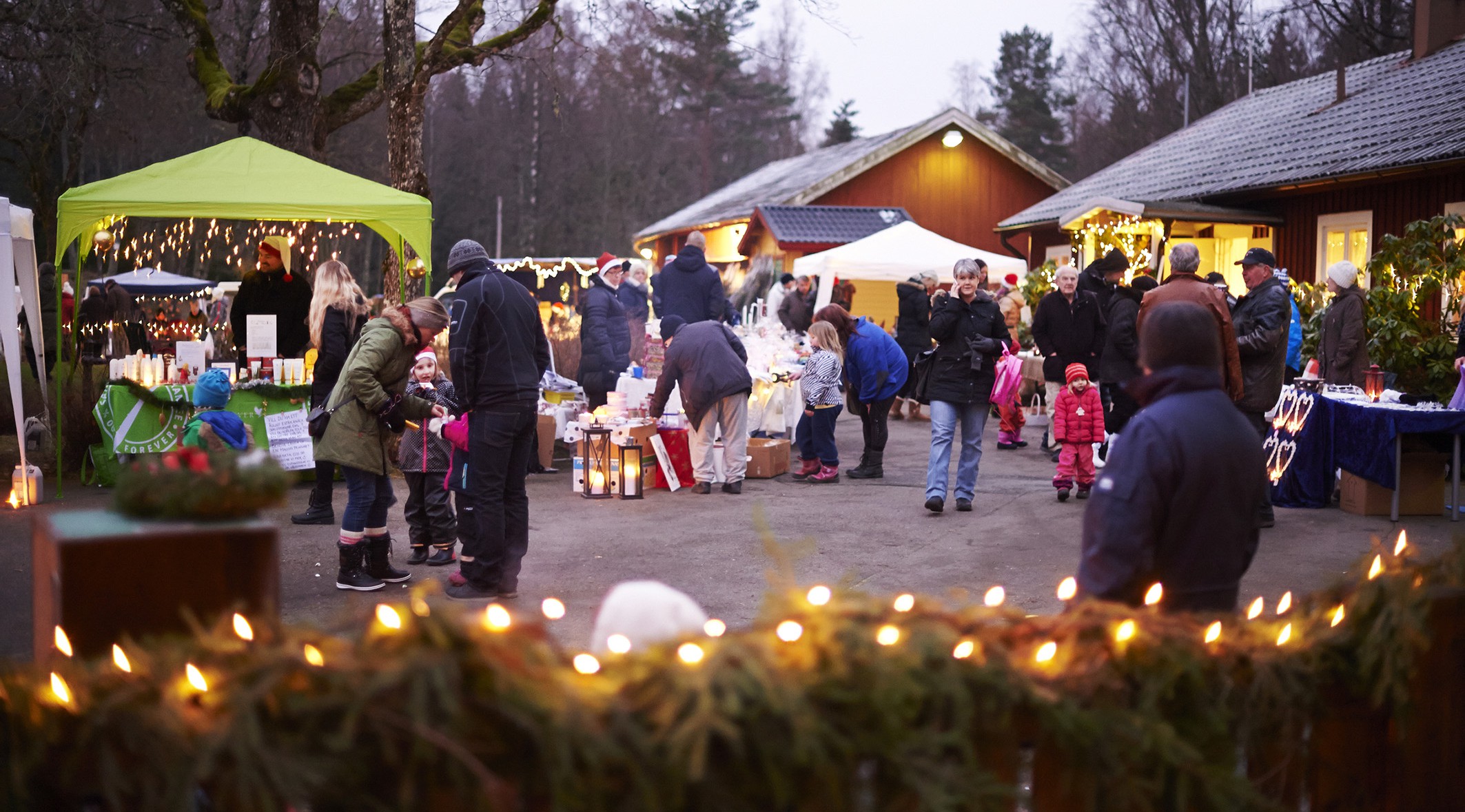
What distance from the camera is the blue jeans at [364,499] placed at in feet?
22.1

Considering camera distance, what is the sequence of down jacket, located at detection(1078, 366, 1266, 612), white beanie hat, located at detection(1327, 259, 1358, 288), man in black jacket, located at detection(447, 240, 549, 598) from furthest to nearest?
1. white beanie hat, located at detection(1327, 259, 1358, 288)
2. man in black jacket, located at detection(447, 240, 549, 598)
3. down jacket, located at detection(1078, 366, 1266, 612)

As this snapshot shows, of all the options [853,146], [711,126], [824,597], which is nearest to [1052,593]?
[824,597]

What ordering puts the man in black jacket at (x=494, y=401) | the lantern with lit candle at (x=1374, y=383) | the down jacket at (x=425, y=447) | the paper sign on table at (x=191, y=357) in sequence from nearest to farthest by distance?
the man in black jacket at (x=494, y=401)
the down jacket at (x=425, y=447)
the lantern with lit candle at (x=1374, y=383)
the paper sign on table at (x=191, y=357)

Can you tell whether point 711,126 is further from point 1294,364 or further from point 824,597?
point 824,597

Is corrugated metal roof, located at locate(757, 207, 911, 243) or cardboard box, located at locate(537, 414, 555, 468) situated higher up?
corrugated metal roof, located at locate(757, 207, 911, 243)

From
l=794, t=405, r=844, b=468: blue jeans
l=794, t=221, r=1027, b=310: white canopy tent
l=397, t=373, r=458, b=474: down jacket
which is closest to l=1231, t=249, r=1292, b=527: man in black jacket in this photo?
l=794, t=405, r=844, b=468: blue jeans

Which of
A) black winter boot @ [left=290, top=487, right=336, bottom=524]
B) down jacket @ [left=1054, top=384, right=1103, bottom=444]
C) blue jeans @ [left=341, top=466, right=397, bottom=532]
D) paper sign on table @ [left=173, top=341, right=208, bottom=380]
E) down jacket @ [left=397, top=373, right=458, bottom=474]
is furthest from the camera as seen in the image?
paper sign on table @ [left=173, top=341, right=208, bottom=380]

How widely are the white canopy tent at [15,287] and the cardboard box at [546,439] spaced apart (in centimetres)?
427

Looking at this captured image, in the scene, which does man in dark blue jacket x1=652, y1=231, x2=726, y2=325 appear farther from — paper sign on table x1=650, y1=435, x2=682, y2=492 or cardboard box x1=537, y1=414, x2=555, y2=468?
paper sign on table x1=650, y1=435, x2=682, y2=492

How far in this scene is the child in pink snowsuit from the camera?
9.77 meters

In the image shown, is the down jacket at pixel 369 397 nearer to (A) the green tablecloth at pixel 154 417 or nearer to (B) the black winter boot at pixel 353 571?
(B) the black winter boot at pixel 353 571

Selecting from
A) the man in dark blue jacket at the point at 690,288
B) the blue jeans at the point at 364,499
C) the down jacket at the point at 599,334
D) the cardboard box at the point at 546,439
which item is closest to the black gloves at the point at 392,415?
the blue jeans at the point at 364,499

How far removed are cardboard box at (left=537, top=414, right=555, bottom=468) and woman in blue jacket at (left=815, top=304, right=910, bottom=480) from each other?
279 centimetres

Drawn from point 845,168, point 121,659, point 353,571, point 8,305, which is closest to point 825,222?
point 845,168
